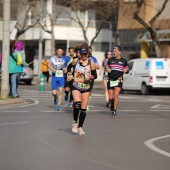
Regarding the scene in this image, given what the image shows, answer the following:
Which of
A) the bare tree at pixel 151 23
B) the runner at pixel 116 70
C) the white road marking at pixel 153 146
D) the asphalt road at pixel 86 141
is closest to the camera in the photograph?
the asphalt road at pixel 86 141

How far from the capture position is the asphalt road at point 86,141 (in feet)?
28.7

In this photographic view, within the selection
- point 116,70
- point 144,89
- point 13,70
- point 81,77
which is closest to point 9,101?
point 13,70

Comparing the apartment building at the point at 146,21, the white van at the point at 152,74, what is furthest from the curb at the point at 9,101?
the apartment building at the point at 146,21

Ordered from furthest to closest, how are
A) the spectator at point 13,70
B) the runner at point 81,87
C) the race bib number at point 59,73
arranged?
the spectator at point 13,70, the race bib number at point 59,73, the runner at point 81,87

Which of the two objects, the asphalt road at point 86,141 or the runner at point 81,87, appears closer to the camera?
the asphalt road at point 86,141

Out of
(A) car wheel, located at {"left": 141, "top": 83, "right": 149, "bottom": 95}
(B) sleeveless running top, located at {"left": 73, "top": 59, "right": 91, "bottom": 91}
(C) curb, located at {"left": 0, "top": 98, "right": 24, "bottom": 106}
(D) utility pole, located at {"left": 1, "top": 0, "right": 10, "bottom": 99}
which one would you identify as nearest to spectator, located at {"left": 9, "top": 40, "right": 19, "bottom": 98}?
(D) utility pole, located at {"left": 1, "top": 0, "right": 10, "bottom": 99}

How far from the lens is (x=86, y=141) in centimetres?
1110

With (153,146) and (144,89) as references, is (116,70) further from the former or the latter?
(144,89)

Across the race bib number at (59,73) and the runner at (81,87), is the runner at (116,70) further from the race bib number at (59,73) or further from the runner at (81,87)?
the runner at (81,87)

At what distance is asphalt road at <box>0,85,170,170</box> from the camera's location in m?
8.74

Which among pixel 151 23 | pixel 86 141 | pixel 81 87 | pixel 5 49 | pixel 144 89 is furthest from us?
pixel 151 23

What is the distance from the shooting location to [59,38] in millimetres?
53094

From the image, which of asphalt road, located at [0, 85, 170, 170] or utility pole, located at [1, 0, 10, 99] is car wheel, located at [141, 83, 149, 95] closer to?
utility pole, located at [1, 0, 10, 99]

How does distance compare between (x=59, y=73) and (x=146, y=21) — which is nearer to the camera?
(x=59, y=73)
